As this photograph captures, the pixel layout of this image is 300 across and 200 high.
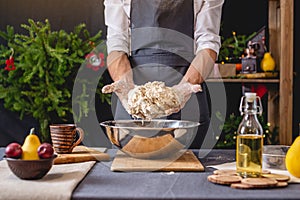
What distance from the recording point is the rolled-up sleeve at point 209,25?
2092 millimetres

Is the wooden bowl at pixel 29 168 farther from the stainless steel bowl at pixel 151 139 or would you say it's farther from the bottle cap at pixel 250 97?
the bottle cap at pixel 250 97

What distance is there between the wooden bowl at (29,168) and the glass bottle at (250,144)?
0.53m

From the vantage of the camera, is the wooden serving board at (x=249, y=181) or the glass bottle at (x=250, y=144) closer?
the wooden serving board at (x=249, y=181)

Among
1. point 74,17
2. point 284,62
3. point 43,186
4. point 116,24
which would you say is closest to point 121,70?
point 116,24

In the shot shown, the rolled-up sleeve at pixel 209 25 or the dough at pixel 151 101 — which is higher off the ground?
the rolled-up sleeve at pixel 209 25

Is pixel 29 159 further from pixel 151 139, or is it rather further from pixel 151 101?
pixel 151 101

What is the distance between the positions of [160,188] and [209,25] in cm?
109

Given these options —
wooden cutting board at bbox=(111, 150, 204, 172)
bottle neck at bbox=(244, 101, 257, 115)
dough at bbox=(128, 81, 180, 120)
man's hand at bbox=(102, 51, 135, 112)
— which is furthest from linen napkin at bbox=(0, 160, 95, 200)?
man's hand at bbox=(102, 51, 135, 112)

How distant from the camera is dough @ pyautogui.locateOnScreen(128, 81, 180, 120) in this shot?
163 cm

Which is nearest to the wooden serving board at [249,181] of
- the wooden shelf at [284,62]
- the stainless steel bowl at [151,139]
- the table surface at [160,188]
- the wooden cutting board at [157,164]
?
the table surface at [160,188]

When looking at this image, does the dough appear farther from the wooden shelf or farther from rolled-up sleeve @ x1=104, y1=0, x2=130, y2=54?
the wooden shelf

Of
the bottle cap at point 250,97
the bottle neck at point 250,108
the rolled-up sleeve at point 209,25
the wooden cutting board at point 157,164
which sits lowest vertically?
the wooden cutting board at point 157,164

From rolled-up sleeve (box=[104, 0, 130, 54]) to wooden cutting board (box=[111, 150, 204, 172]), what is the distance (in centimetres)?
68

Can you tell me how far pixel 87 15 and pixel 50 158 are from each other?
2.66 metres
